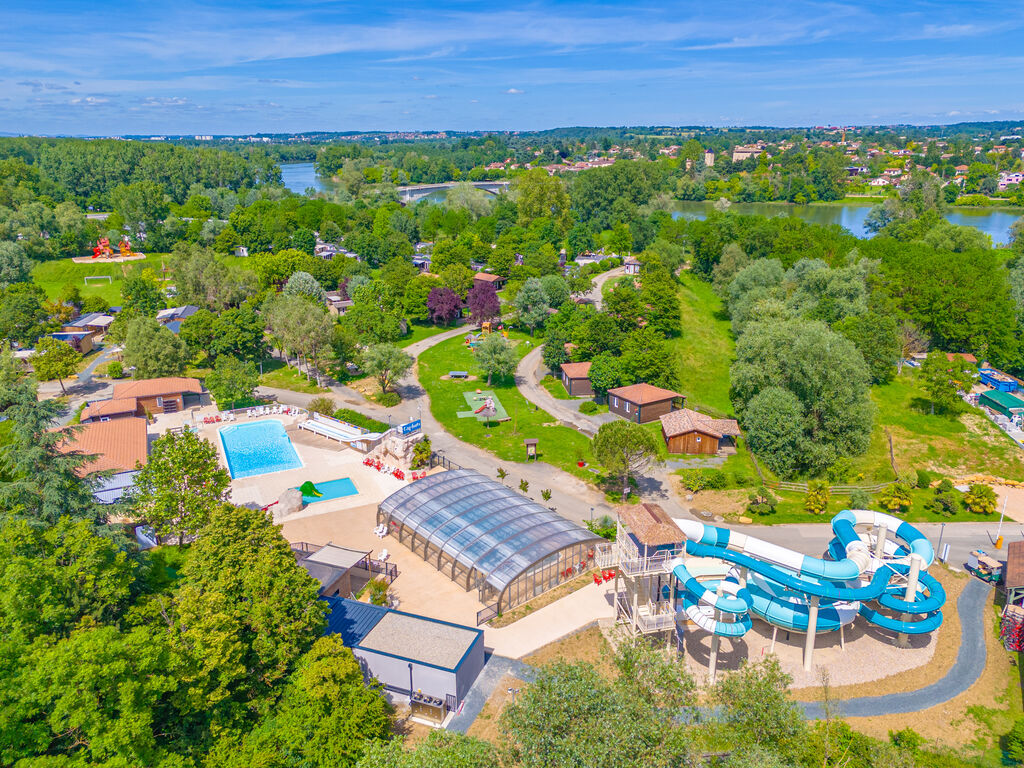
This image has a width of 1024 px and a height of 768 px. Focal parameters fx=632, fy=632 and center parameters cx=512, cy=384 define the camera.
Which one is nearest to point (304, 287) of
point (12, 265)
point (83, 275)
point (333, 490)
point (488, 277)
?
point (488, 277)

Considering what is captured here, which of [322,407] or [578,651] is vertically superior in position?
[322,407]

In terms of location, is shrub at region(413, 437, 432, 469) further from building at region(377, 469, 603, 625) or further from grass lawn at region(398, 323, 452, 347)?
grass lawn at region(398, 323, 452, 347)

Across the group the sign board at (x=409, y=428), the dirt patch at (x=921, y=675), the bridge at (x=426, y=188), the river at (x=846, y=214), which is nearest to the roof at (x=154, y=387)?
the sign board at (x=409, y=428)

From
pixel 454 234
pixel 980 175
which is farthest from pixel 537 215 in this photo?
pixel 980 175

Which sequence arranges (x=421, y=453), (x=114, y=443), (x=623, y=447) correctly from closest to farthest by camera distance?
(x=623, y=447) → (x=114, y=443) → (x=421, y=453)

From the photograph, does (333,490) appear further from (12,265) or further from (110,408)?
(12,265)

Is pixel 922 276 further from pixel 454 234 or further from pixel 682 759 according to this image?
pixel 454 234
